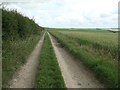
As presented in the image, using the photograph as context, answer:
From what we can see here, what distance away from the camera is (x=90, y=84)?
1117 centimetres

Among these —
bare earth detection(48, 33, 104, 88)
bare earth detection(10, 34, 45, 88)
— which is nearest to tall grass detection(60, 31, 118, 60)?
bare earth detection(48, 33, 104, 88)

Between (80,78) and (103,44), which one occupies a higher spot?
(103,44)

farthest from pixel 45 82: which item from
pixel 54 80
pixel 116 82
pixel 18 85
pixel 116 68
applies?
pixel 116 68

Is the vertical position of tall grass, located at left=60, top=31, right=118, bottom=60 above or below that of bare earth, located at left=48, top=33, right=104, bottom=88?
above

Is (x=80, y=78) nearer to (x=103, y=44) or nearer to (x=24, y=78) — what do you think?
(x=24, y=78)

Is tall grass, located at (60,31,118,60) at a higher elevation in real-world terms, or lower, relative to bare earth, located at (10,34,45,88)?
higher

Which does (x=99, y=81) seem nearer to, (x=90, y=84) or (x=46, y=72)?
(x=90, y=84)

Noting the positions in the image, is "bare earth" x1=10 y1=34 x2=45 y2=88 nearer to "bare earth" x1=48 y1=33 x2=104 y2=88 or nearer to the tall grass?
"bare earth" x1=48 y1=33 x2=104 y2=88

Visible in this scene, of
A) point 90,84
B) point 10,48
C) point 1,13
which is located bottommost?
point 90,84

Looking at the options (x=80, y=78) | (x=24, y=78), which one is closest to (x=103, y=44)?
(x=80, y=78)

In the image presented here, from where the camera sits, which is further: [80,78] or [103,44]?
[103,44]

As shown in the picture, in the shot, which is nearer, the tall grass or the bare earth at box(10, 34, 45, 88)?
the bare earth at box(10, 34, 45, 88)

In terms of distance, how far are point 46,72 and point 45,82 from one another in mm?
1958

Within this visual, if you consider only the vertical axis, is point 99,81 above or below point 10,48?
below
